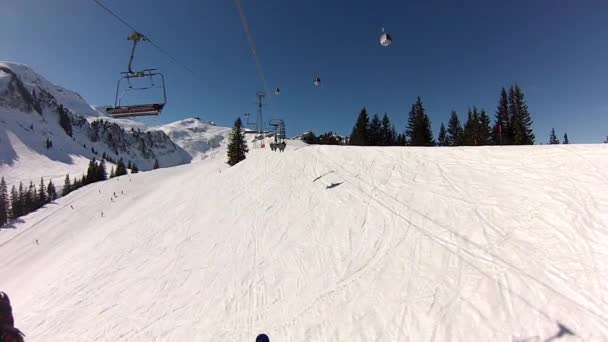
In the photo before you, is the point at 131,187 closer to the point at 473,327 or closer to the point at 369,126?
the point at 369,126

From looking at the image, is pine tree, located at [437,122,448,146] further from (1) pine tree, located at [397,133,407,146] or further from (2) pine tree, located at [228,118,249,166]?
(2) pine tree, located at [228,118,249,166]

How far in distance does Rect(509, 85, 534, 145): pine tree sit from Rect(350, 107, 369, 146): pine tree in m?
27.9

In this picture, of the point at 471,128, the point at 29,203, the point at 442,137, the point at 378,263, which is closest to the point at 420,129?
the point at 471,128

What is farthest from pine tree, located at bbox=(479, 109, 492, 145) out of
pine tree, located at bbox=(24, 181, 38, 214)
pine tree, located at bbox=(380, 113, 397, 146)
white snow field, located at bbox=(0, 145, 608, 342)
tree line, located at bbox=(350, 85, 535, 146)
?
pine tree, located at bbox=(24, 181, 38, 214)

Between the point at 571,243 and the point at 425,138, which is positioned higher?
the point at 425,138

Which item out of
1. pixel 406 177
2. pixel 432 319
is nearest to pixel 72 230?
pixel 406 177

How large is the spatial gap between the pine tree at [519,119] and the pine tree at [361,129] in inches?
1097

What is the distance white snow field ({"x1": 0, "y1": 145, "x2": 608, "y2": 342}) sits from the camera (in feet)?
23.8

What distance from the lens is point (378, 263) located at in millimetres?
9898

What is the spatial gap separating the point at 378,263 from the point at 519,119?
58116 mm

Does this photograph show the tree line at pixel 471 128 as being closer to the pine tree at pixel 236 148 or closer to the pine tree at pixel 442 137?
the pine tree at pixel 442 137

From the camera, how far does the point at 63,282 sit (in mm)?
16859

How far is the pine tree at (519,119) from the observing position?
163ft

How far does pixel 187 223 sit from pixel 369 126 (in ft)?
191
